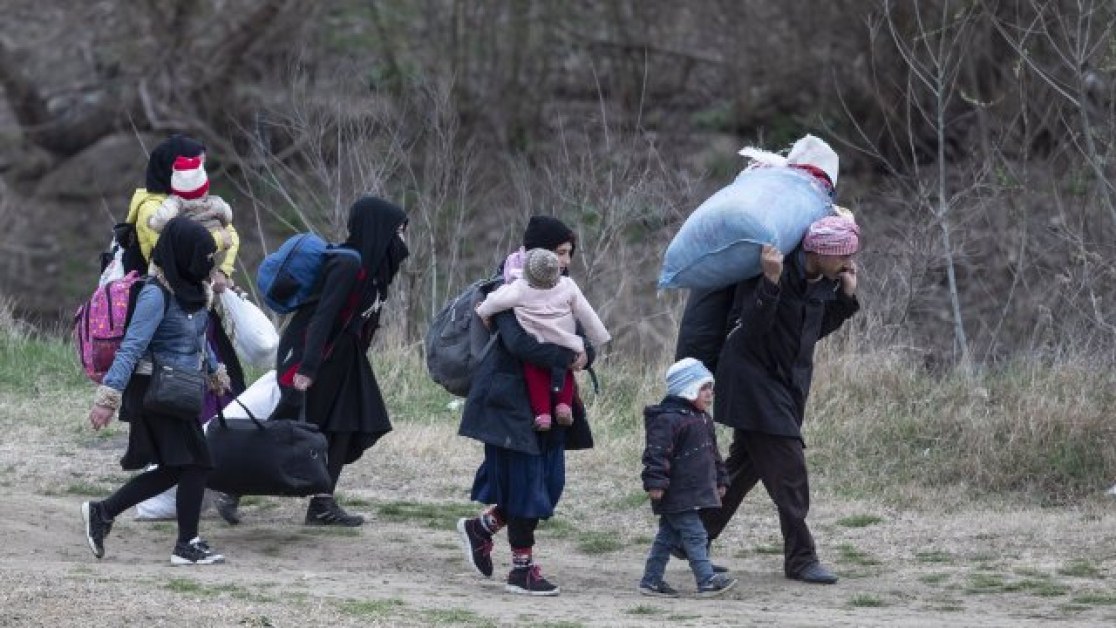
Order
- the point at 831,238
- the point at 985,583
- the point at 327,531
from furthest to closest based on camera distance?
the point at 327,531 → the point at 985,583 → the point at 831,238

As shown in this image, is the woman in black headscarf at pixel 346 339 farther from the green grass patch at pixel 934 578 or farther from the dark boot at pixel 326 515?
the green grass patch at pixel 934 578

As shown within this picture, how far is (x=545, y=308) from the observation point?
732 cm

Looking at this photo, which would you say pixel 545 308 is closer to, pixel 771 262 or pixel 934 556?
pixel 771 262

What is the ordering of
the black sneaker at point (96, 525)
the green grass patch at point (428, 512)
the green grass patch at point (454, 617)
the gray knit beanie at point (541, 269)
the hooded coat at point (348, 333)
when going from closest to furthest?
the green grass patch at point (454, 617) < the gray knit beanie at point (541, 269) < the black sneaker at point (96, 525) < the hooded coat at point (348, 333) < the green grass patch at point (428, 512)

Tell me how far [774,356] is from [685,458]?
55cm

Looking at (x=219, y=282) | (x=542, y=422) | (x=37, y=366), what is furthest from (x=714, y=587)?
(x=37, y=366)

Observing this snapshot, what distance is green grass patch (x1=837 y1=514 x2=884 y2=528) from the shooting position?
29.5ft

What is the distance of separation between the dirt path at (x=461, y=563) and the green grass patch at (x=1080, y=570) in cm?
1

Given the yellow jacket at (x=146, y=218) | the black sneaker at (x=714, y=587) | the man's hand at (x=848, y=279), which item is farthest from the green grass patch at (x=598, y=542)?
the yellow jacket at (x=146, y=218)

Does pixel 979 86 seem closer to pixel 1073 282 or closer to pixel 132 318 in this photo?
pixel 1073 282

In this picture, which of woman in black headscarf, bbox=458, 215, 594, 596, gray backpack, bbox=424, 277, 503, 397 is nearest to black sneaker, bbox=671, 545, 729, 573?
woman in black headscarf, bbox=458, 215, 594, 596

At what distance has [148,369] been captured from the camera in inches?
300

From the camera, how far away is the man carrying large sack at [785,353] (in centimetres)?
745

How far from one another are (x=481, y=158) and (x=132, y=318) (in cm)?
1136
